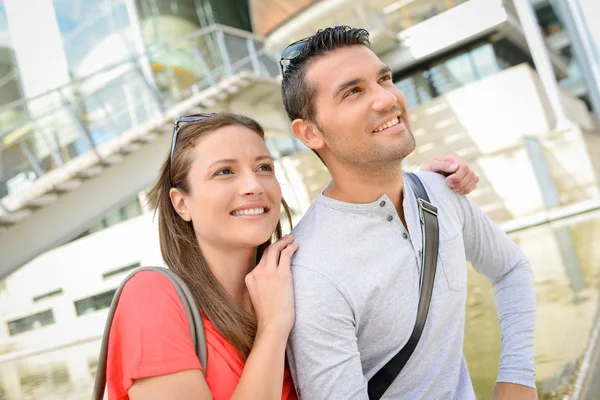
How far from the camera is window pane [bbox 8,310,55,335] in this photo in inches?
551

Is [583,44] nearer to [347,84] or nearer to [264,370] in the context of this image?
[347,84]

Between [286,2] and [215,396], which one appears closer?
[215,396]

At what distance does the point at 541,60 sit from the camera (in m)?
13.2

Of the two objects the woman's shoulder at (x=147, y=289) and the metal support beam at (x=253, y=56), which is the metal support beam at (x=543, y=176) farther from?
the woman's shoulder at (x=147, y=289)

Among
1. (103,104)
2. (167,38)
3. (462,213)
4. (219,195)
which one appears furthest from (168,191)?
(167,38)

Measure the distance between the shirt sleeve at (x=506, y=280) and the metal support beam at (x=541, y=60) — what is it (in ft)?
40.7

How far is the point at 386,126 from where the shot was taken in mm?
1679

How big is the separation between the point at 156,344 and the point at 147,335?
Result: 38mm

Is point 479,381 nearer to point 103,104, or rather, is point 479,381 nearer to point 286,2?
point 103,104

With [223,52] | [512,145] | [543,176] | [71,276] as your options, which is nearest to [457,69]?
[512,145]

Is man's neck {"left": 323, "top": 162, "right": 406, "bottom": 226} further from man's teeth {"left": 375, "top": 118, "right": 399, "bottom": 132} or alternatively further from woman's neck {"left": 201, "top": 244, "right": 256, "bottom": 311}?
woman's neck {"left": 201, "top": 244, "right": 256, "bottom": 311}

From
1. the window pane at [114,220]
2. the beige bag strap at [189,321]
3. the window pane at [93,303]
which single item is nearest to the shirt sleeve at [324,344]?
the beige bag strap at [189,321]

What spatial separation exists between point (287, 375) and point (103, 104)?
7.70m

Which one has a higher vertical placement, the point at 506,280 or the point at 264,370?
the point at 264,370
